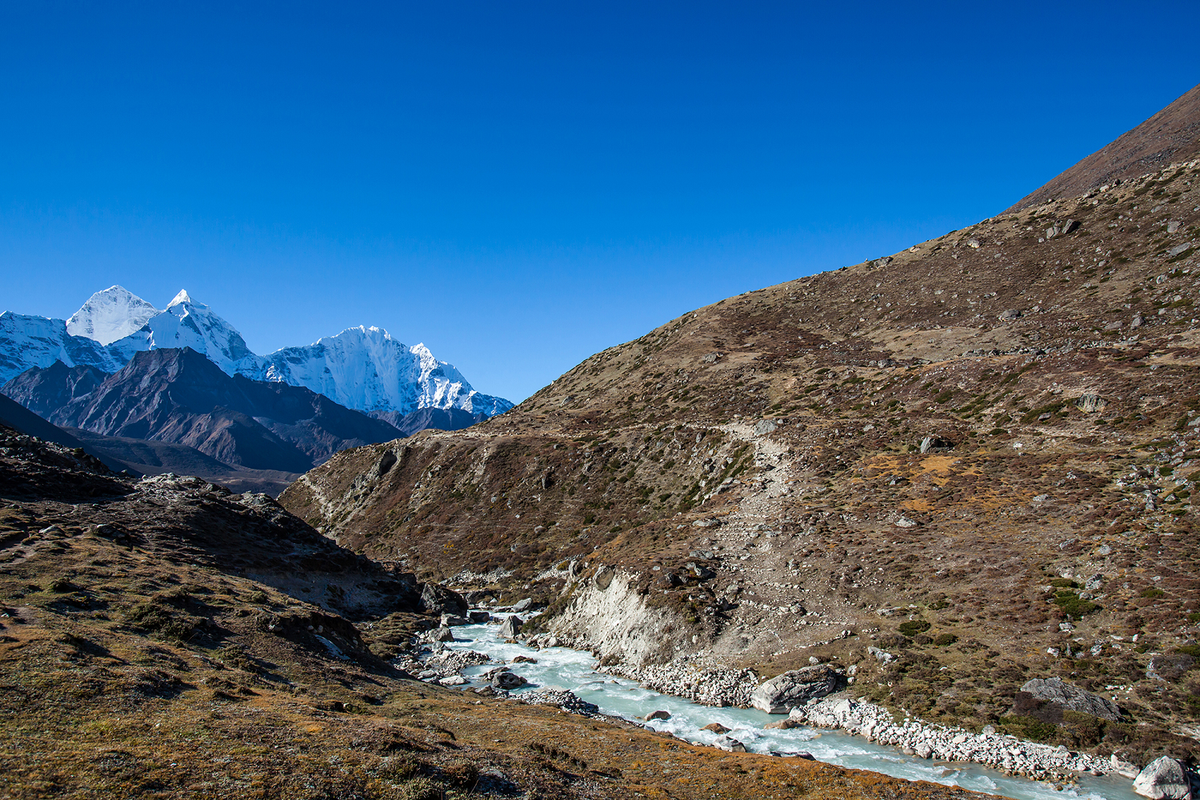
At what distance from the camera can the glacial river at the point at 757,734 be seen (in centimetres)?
2741

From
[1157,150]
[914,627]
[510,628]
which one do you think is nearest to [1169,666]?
[914,627]

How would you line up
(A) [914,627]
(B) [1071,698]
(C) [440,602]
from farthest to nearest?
(C) [440,602], (A) [914,627], (B) [1071,698]

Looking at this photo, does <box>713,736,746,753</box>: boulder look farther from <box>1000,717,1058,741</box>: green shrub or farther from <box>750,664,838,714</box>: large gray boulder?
<box>1000,717,1058,741</box>: green shrub

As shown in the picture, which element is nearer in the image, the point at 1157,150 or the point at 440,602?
the point at 440,602

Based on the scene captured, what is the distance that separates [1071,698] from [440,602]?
6108 cm

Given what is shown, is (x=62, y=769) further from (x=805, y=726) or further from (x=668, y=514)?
(x=668, y=514)

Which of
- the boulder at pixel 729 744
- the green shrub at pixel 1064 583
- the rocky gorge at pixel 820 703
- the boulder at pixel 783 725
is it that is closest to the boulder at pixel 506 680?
the rocky gorge at pixel 820 703

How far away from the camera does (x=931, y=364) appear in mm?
86750

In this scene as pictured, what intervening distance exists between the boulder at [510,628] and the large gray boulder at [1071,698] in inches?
1749

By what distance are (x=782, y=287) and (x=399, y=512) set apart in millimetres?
107191

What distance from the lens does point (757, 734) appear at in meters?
35.6

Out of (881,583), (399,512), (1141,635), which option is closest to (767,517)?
(881,583)

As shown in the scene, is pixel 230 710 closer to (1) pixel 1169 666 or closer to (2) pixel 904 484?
(1) pixel 1169 666

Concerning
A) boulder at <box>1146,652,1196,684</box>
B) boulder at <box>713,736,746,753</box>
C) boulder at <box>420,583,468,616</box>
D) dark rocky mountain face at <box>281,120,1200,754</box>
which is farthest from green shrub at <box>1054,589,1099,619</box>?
boulder at <box>420,583,468,616</box>
